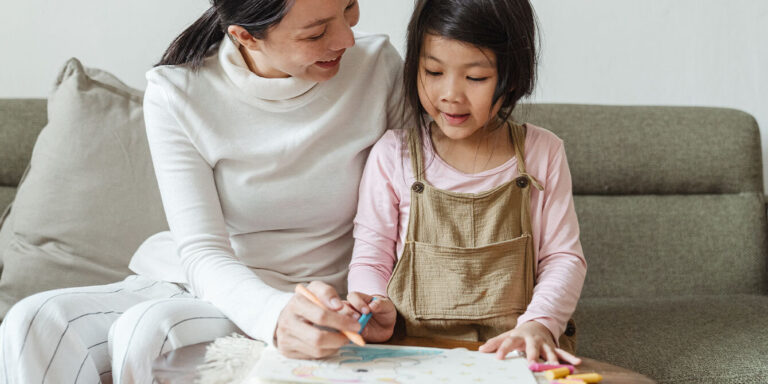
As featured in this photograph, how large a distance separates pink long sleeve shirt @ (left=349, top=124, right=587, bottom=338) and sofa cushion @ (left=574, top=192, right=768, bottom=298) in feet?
2.06

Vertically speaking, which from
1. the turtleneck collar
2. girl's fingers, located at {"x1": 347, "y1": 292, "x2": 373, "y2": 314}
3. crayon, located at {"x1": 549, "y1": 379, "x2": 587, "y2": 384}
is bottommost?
crayon, located at {"x1": 549, "y1": 379, "x2": 587, "y2": 384}

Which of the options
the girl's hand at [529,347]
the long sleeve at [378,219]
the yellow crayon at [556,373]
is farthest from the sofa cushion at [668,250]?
the yellow crayon at [556,373]

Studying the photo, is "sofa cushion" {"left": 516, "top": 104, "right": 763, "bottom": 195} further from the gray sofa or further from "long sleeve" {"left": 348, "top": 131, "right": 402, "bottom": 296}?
"long sleeve" {"left": 348, "top": 131, "right": 402, "bottom": 296}

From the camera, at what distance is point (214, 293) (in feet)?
3.52

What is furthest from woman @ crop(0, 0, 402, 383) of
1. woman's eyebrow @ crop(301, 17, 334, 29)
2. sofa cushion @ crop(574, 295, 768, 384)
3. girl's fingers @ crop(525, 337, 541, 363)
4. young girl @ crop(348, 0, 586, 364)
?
sofa cushion @ crop(574, 295, 768, 384)

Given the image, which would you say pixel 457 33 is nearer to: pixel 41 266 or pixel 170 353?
pixel 170 353

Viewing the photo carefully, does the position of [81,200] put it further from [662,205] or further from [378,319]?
[662,205]

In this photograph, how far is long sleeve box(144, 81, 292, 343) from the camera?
1029 mm

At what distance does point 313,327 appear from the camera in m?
0.89

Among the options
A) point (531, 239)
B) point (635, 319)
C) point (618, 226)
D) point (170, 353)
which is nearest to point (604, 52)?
point (618, 226)

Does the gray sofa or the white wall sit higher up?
the white wall

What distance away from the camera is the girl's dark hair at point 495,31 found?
109 centimetres

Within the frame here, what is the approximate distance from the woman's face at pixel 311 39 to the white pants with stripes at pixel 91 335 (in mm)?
403

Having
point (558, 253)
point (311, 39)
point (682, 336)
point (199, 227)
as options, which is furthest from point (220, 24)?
point (682, 336)
